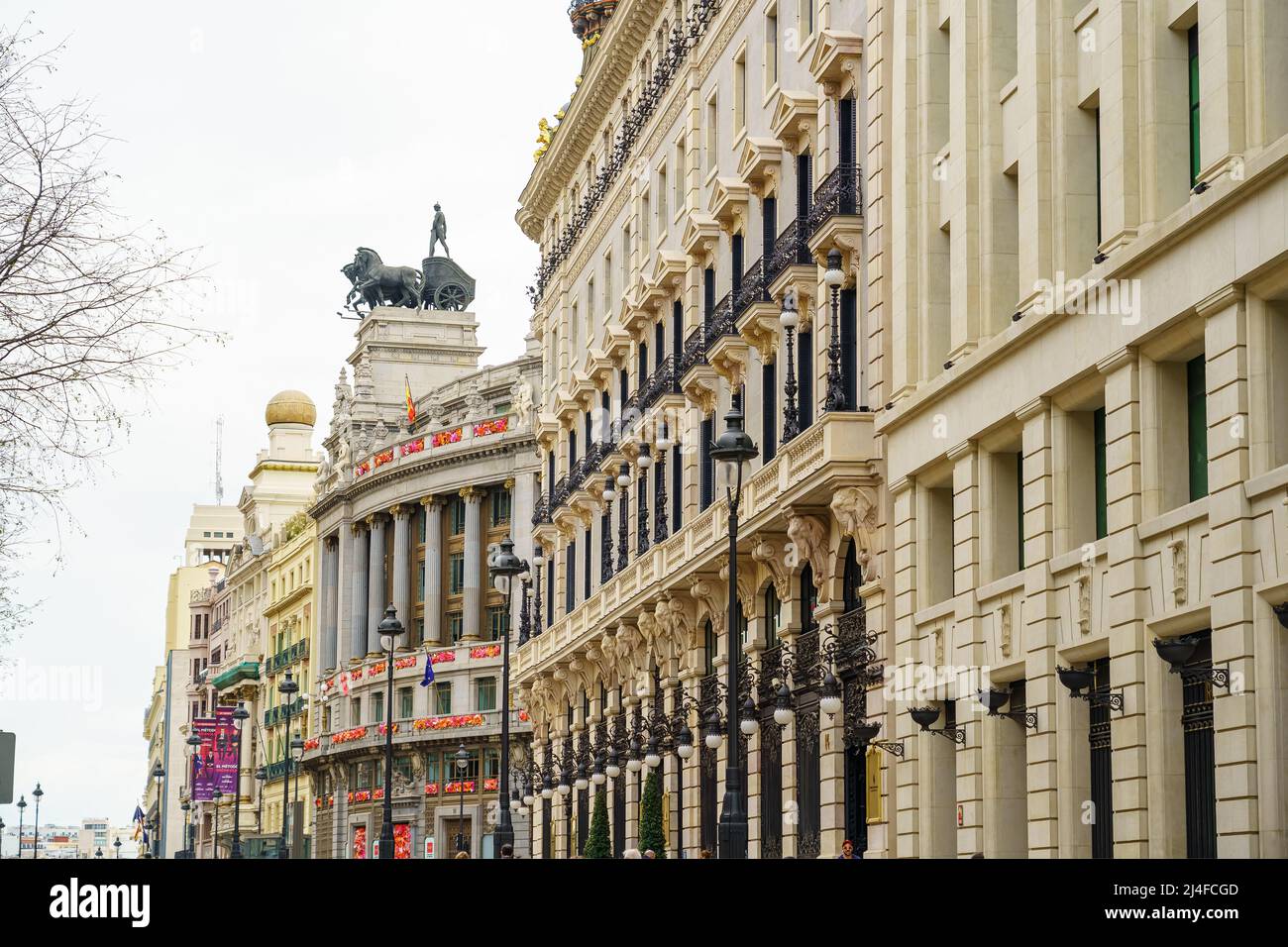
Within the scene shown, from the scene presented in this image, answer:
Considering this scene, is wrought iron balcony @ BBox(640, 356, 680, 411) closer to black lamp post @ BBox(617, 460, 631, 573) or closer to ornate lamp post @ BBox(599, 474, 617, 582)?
black lamp post @ BBox(617, 460, 631, 573)

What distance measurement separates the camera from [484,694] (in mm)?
103062

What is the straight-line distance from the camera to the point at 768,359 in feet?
146

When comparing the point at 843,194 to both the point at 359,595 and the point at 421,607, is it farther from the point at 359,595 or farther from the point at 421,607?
the point at 359,595

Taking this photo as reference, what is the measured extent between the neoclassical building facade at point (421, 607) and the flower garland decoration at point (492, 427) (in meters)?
0.08

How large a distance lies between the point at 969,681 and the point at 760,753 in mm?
12689

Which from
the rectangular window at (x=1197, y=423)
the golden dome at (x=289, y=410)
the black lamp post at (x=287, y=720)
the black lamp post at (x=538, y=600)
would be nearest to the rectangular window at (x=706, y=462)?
the black lamp post at (x=538, y=600)

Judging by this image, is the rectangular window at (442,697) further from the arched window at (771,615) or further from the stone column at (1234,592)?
the stone column at (1234,592)

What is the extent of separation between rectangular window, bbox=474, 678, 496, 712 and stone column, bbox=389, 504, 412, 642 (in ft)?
31.9

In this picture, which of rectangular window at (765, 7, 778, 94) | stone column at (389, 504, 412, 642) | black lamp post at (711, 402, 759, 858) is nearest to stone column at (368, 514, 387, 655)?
stone column at (389, 504, 412, 642)

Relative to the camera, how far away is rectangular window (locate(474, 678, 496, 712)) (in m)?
103

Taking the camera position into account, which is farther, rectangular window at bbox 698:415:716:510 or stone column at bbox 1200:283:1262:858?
rectangular window at bbox 698:415:716:510

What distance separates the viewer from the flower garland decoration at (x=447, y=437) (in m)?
108
